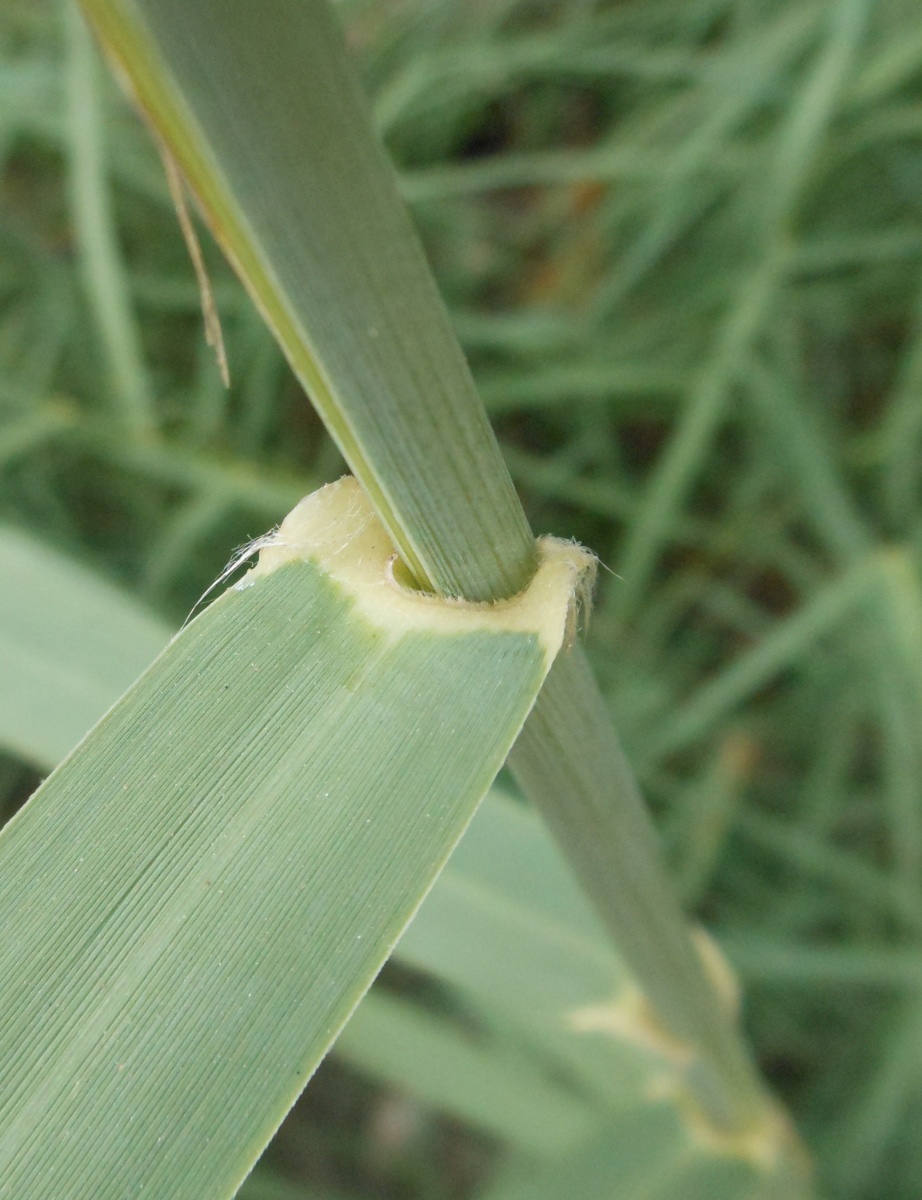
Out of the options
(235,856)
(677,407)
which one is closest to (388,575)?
(235,856)

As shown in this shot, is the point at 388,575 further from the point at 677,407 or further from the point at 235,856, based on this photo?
the point at 677,407

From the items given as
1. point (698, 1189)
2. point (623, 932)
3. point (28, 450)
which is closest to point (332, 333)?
point (623, 932)

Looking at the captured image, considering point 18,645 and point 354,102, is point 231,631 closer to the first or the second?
point 354,102

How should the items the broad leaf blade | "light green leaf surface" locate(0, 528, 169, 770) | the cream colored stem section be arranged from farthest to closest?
1. "light green leaf surface" locate(0, 528, 169, 770)
2. the cream colored stem section
3. the broad leaf blade

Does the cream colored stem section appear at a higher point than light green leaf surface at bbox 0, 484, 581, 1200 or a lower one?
higher

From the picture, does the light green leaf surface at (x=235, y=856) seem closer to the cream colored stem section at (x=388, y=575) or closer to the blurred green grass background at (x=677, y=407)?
the cream colored stem section at (x=388, y=575)

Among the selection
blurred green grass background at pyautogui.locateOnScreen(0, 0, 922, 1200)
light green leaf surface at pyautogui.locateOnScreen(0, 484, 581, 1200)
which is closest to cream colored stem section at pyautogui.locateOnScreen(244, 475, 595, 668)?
light green leaf surface at pyautogui.locateOnScreen(0, 484, 581, 1200)

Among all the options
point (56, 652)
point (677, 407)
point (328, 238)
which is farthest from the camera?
point (677, 407)

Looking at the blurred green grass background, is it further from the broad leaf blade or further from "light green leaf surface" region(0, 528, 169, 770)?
the broad leaf blade
